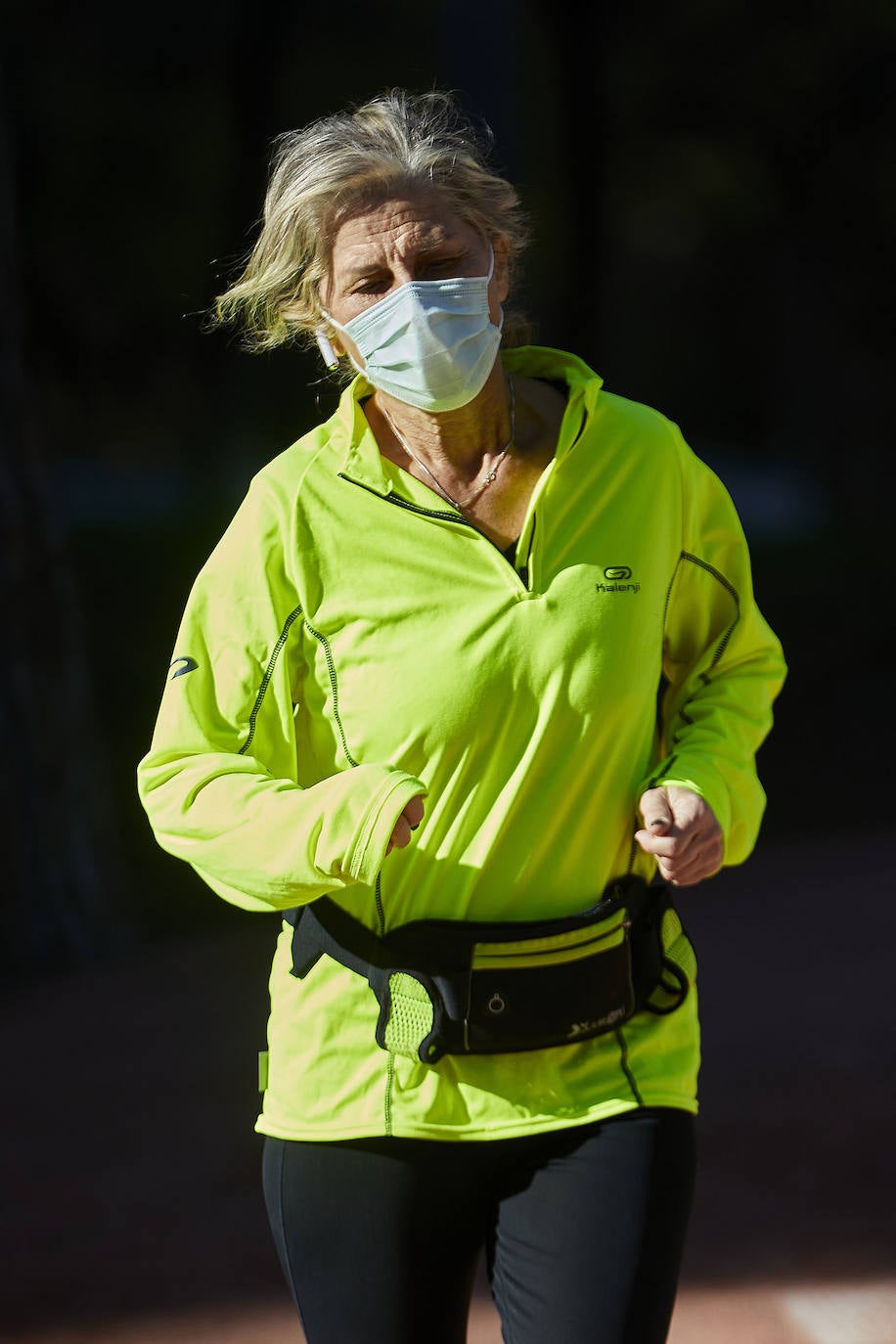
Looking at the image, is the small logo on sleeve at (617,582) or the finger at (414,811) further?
the small logo on sleeve at (617,582)

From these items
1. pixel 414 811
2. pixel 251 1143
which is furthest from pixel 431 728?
pixel 251 1143

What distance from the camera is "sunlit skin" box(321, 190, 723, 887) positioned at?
209cm

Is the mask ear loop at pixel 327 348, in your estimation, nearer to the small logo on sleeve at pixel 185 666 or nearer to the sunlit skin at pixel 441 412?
the sunlit skin at pixel 441 412

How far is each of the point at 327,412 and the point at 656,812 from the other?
7088mm

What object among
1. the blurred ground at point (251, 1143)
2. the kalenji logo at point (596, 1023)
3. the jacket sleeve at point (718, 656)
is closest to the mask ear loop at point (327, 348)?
the jacket sleeve at point (718, 656)

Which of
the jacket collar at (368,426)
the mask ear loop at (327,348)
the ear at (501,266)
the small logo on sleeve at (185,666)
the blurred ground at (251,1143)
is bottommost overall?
the blurred ground at (251,1143)

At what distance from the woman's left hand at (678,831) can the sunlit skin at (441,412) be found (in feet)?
0.04

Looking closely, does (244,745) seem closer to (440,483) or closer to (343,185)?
(440,483)

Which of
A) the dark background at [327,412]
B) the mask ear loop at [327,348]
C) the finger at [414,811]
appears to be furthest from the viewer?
the dark background at [327,412]

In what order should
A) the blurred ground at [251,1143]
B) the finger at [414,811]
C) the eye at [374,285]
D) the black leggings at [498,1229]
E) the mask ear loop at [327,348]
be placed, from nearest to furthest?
the finger at [414,811]
the black leggings at [498,1229]
the eye at [374,285]
the mask ear loop at [327,348]
the blurred ground at [251,1143]

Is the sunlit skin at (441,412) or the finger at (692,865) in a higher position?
the sunlit skin at (441,412)

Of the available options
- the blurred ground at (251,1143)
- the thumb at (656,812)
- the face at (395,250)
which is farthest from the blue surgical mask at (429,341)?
the blurred ground at (251,1143)

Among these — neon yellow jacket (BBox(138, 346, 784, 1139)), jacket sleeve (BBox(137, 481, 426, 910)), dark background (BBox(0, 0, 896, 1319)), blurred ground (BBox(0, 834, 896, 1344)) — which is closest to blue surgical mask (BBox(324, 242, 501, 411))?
neon yellow jacket (BBox(138, 346, 784, 1139))

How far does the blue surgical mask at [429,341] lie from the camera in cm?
210
